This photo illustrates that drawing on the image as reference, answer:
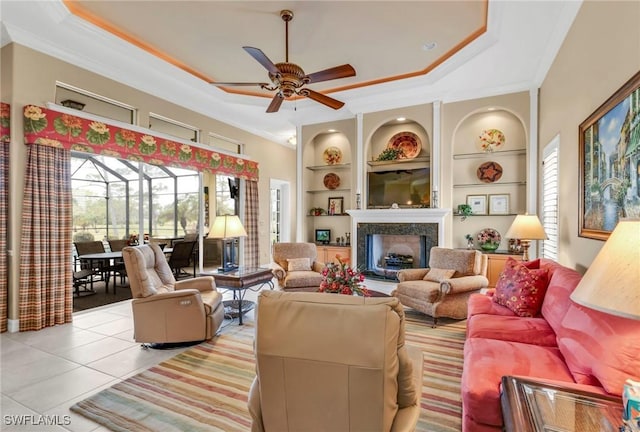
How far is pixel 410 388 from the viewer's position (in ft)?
Result: 4.38

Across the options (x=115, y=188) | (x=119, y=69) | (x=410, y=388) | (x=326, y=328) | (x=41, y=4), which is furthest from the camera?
(x=115, y=188)

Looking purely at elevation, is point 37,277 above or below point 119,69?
below

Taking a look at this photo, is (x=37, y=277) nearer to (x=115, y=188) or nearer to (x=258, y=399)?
(x=115, y=188)

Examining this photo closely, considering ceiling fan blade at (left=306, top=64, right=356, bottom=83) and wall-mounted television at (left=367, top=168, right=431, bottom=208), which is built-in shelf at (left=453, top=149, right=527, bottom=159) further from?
ceiling fan blade at (left=306, top=64, right=356, bottom=83)

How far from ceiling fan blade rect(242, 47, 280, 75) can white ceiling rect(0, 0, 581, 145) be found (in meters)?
0.71

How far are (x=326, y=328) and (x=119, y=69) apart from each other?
195 inches

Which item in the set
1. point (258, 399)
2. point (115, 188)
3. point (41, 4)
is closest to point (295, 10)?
point (41, 4)

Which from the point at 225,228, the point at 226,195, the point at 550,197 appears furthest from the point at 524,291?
the point at 226,195

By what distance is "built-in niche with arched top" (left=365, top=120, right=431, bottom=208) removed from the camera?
5.59 m

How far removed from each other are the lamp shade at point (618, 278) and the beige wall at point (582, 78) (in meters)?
1.48

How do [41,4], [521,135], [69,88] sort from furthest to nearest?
[521,135] < [69,88] < [41,4]

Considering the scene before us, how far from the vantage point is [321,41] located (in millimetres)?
3930

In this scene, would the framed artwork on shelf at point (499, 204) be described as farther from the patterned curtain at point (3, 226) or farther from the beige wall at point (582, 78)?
the patterned curtain at point (3, 226)

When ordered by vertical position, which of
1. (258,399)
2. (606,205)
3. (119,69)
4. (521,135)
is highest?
(119,69)
